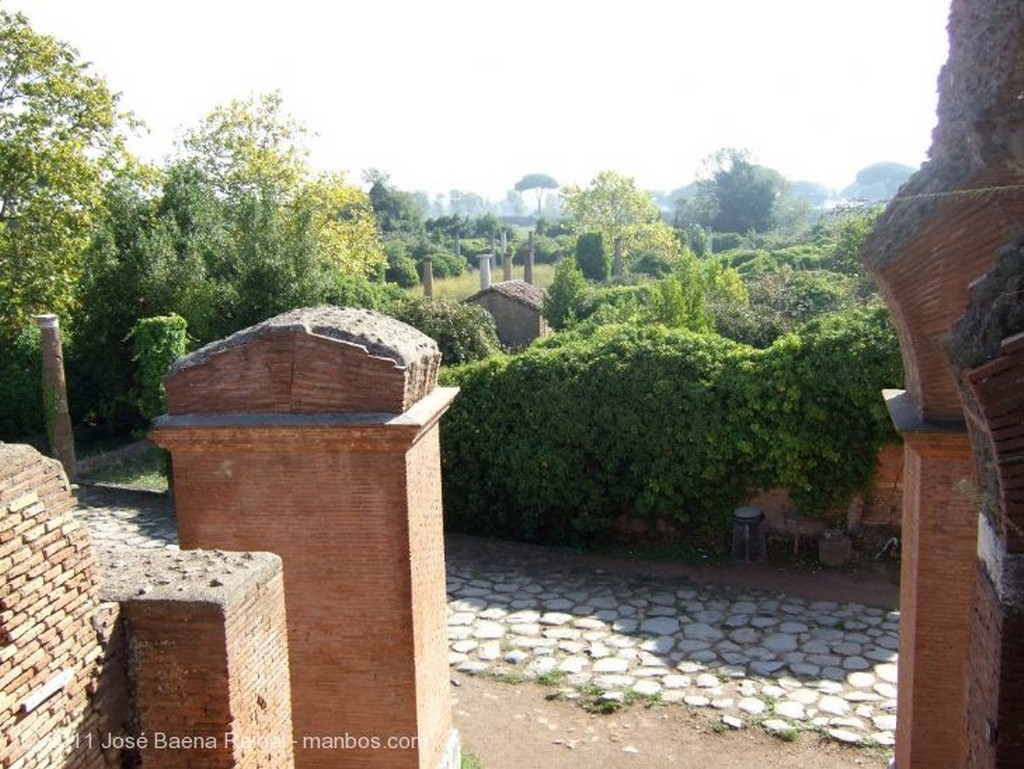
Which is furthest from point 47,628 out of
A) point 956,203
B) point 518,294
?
point 518,294

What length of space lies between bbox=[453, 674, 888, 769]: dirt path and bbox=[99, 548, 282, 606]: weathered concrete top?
4.09 metres

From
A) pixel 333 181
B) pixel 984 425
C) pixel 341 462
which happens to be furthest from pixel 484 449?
pixel 333 181

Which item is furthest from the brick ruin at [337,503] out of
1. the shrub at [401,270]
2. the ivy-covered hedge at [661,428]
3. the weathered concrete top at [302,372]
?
the shrub at [401,270]

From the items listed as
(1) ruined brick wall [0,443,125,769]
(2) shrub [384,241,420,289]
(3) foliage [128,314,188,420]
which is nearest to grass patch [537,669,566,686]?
(1) ruined brick wall [0,443,125,769]

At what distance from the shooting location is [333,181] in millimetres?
27766

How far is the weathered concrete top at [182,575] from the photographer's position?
3842 millimetres

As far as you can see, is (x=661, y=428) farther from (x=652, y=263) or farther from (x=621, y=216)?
(x=621, y=216)

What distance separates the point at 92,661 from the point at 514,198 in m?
163

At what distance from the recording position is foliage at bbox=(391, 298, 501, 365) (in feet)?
58.4

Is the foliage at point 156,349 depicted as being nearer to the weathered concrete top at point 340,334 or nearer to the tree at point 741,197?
the weathered concrete top at point 340,334

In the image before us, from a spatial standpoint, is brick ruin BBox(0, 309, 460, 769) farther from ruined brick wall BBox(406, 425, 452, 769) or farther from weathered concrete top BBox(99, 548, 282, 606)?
weathered concrete top BBox(99, 548, 282, 606)

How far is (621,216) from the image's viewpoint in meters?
47.2

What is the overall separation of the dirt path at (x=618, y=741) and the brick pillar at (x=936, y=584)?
1361 mm

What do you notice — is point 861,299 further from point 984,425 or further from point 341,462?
point 984,425
